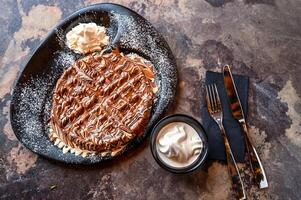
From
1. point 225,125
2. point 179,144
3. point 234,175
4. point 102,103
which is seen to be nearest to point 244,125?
point 225,125

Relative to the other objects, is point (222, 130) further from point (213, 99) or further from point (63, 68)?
point (63, 68)

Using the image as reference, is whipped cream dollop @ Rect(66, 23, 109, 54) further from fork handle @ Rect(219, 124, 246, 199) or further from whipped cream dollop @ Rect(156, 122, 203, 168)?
fork handle @ Rect(219, 124, 246, 199)

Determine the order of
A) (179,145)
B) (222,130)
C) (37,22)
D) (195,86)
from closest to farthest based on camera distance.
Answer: (179,145), (222,130), (195,86), (37,22)

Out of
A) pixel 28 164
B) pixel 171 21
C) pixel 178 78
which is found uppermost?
pixel 171 21

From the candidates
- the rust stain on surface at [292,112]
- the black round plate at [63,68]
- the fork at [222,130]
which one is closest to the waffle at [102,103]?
the black round plate at [63,68]

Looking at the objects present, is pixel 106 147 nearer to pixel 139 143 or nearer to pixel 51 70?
pixel 139 143

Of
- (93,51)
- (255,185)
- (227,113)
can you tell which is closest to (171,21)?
(93,51)

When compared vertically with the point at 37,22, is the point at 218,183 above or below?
below

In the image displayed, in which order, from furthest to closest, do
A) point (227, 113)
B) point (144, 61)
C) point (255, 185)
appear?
1. point (144, 61)
2. point (227, 113)
3. point (255, 185)

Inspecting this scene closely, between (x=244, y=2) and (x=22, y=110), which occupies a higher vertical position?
(x=244, y=2)
